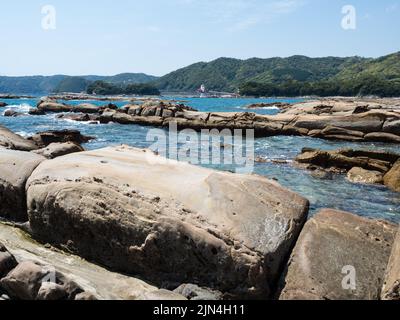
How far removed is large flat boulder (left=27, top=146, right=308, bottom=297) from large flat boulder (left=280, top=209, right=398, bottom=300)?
0.26 m

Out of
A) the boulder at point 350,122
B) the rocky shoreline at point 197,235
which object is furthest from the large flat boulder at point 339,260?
the boulder at point 350,122

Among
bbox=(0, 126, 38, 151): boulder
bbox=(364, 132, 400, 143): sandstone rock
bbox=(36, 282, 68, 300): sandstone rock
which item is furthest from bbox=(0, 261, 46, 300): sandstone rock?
bbox=(364, 132, 400, 143): sandstone rock

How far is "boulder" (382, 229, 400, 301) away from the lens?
17.7 feet

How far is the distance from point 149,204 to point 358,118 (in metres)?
28.1

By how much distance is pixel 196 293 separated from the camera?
5.91 metres

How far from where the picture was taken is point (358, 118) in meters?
31.4

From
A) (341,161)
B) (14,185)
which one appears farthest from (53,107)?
(14,185)

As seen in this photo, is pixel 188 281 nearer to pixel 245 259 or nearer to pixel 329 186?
pixel 245 259

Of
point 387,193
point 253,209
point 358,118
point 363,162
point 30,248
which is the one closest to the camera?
point 253,209

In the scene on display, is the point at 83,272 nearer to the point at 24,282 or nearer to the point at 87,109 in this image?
the point at 24,282

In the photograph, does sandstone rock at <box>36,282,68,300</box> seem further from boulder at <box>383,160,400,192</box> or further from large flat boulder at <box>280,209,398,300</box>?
boulder at <box>383,160,400,192</box>

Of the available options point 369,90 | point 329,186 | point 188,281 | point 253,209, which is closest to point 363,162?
point 329,186

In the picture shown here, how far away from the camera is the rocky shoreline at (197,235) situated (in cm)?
593

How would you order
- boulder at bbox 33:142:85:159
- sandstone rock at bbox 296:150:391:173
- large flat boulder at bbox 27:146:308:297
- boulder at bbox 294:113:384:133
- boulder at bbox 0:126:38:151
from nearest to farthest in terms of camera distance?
large flat boulder at bbox 27:146:308:297 < boulder at bbox 33:142:85:159 < boulder at bbox 0:126:38:151 < sandstone rock at bbox 296:150:391:173 < boulder at bbox 294:113:384:133
